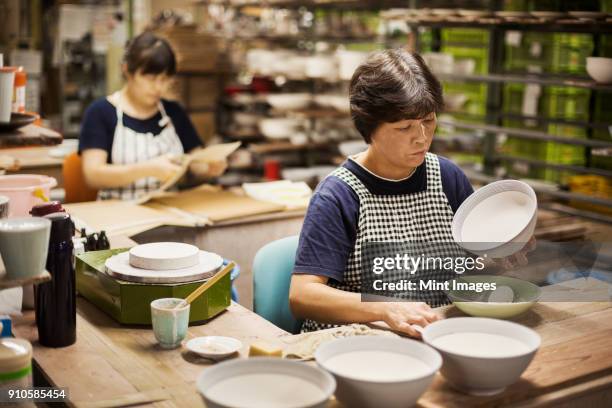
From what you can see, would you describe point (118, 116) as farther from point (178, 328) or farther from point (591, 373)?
point (591, 373)

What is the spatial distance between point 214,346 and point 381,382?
62cm

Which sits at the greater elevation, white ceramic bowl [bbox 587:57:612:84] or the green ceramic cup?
white ceramic bowl [bbox 587:57:612:84]

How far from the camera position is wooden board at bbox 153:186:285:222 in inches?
145

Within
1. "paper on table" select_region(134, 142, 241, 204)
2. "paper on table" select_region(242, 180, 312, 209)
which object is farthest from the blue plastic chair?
"paper on table" select_region(242, 180, 312, 209)

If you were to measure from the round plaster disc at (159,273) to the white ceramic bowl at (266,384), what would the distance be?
2.10ft

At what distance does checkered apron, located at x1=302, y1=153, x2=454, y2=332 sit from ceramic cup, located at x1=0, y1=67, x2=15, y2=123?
948mm

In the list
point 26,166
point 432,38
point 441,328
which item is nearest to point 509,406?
point 441,328

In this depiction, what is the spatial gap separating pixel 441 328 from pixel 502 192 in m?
0.66

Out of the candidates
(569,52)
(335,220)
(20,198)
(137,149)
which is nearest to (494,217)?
(335,220)

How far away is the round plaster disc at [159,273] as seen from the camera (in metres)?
2.15

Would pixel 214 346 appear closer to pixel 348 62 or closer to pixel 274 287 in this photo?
pixel 274 287

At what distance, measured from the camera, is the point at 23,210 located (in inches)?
104

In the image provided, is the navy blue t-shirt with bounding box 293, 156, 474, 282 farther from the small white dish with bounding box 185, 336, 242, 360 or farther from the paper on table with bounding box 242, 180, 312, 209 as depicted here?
the paper on table with bounding box 242, 180, 312, 209

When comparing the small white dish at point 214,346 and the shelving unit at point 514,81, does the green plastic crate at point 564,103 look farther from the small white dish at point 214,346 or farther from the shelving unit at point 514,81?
the small white dish at point 214,346
